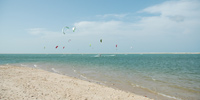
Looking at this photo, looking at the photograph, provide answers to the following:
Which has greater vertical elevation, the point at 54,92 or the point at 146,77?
the point at 54,92

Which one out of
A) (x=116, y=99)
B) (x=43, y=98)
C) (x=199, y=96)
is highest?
(x=43, y=98)

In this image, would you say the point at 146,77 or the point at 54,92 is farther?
the point at 146,77

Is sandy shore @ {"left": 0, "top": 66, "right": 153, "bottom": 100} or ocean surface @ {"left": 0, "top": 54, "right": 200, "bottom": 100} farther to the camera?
ocean surface @ {"left": 0, "top": 54, "right": 200, "bottom": 100}

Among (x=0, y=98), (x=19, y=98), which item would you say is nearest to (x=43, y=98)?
(x=19, y=98)

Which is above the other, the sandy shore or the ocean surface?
the sandy shore

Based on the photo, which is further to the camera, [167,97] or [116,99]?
[167,97]

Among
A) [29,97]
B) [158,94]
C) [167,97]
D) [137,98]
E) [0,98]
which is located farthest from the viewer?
[158,94]

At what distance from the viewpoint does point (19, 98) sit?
5.77m

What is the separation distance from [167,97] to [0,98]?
8.71m

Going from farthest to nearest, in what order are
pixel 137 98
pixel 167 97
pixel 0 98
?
pixel 167 97 < pixel 137 98 < pixel 0 98

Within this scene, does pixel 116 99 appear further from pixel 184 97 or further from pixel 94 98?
pixel 184 97

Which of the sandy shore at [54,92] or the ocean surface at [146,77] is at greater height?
the sandy shore at [54,92]

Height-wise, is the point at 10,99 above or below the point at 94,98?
above

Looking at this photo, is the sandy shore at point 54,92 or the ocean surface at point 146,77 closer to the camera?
the sandy shore at point 54,92
